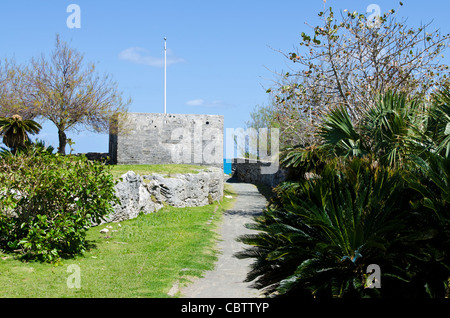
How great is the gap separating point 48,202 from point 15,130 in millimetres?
6223

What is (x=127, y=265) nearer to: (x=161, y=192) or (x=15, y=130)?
(x=15, y=130)

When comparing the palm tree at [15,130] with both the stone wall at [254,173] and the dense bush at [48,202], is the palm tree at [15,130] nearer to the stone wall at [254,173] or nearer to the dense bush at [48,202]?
the dense bush at [48,202]

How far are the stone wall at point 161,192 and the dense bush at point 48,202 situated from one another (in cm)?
355

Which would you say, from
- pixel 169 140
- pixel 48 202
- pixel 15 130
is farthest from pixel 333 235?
pixel 169 140

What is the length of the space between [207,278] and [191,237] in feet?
13.1

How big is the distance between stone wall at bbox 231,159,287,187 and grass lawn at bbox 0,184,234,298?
13.3 meters

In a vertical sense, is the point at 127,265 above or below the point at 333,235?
below

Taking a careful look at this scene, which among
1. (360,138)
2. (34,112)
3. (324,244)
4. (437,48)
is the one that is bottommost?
(324,244)

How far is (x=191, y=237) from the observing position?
1194 cm

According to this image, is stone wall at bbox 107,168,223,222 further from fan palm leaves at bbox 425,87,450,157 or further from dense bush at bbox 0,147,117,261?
fan palm leaves at bbox 425,87,450,157

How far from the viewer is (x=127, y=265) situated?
8766mm

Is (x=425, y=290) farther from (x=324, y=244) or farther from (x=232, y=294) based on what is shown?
(x=232, y=294)

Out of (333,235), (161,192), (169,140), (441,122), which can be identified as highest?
(169,140)
